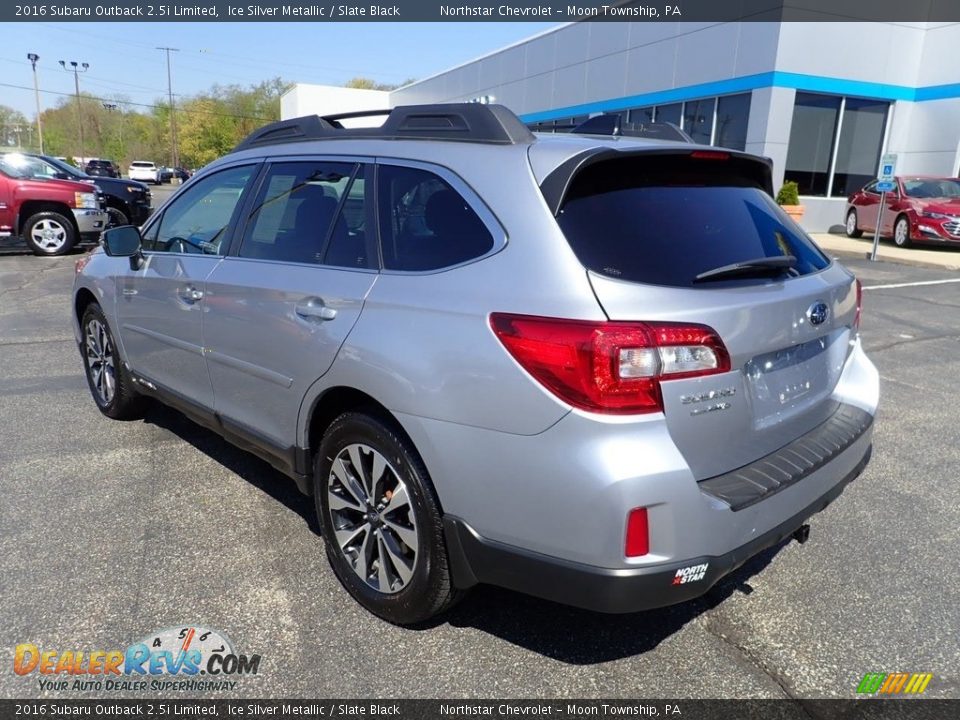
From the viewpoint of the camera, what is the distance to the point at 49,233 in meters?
13.5

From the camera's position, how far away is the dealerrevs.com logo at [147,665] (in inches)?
97.3

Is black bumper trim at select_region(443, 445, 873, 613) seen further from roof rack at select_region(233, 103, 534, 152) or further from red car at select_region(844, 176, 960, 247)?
red car at select_region(844, 176, 960, 247)

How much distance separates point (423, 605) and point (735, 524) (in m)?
1.10

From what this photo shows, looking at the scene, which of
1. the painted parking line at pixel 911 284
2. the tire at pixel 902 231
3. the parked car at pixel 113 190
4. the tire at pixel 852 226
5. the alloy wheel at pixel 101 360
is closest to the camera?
the alloy wheel at pixel 101 360

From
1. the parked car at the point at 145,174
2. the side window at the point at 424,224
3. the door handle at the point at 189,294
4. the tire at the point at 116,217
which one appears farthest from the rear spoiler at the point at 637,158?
A: the parked car at the point at 145,174

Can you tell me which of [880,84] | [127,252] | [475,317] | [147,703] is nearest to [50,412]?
[127,252]

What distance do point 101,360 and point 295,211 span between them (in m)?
2.52

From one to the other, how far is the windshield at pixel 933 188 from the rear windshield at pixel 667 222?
1612cm

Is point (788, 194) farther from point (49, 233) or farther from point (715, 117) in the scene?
point (49, 233)

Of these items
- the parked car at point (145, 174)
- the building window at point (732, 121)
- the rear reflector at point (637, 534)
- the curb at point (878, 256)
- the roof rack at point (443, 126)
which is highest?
the building window at point (732, 121)

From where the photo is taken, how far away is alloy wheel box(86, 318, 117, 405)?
482 centimetres

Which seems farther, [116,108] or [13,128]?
[13,128]

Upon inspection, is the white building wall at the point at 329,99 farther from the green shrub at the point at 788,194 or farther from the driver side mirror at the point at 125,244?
the driver side mirror at the point at 125,244

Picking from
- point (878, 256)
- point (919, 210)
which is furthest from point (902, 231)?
point (878, 256)
